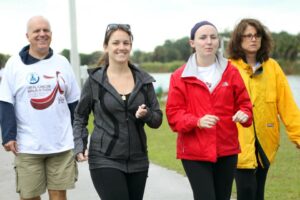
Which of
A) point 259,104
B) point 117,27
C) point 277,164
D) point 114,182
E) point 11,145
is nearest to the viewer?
point 114,182

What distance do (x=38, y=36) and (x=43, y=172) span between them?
1.27m

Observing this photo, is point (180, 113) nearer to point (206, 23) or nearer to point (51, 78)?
point (206, 23)

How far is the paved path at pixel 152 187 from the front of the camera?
24.0ft

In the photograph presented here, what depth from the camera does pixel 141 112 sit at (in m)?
4.25

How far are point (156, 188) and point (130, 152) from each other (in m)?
3.46

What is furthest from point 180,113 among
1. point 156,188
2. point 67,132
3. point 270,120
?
point 156,188

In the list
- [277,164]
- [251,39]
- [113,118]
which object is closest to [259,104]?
[251,39]

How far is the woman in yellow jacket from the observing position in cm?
507

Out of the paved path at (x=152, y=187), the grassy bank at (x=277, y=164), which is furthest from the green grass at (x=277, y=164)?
the paved path at (x=152, y=187)

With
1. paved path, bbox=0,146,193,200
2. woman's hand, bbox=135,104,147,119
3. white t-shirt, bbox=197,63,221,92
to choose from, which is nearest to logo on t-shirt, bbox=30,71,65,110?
woman's hand, bbox=135,104,147,119

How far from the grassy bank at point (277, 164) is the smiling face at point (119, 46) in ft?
10.5

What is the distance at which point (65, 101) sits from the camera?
541cm

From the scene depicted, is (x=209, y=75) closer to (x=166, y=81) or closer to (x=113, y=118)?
(x=113, y=118)

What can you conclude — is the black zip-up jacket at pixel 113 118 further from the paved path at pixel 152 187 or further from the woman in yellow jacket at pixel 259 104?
the paved path at pixel 152 187
